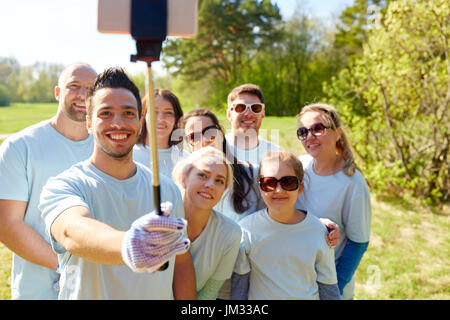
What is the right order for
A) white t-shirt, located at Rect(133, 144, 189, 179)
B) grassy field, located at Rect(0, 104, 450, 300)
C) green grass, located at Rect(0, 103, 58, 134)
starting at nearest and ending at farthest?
1. white t-shirt, located at Rect(133, 144, 189, 179)
2. grassy field, located at Rect(0, 104, 450, 300)
3. green grass, located at Rect(0, 103, 58, 134)

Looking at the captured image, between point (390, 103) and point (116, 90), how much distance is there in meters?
6.51

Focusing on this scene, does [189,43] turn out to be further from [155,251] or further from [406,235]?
[155,251]

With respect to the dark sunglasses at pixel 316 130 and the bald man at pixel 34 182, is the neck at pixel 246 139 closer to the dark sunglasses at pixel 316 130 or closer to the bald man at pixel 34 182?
the dark sunglasses at pixel 316 130

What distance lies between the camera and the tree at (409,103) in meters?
6.42

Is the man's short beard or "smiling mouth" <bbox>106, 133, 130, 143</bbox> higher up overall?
"smiling mouth" <bbox>106, 133, 130, 143</bbox>

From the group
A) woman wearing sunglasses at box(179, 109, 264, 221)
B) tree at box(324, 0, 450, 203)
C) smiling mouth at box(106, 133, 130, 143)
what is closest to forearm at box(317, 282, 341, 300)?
woman wearing sunglasses at box(179, 109, 264, 221)

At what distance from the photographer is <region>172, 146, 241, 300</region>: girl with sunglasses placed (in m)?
2.10

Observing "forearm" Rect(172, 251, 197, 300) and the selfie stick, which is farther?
"forearm" Rect(172, 251, 197, 300)

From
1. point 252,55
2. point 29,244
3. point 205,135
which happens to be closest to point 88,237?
point 29,244

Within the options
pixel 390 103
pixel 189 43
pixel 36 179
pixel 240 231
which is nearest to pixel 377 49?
pixel 390 103

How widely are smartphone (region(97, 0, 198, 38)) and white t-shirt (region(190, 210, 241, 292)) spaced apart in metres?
1.13

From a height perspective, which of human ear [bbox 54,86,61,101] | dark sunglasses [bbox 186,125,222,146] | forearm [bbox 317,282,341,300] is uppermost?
human ear [bbox 54,86,61,101]

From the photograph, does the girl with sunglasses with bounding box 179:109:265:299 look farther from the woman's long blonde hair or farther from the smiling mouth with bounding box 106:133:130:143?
the smiling mouth with bounding box 106:133:130:143

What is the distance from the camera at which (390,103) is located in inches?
278
